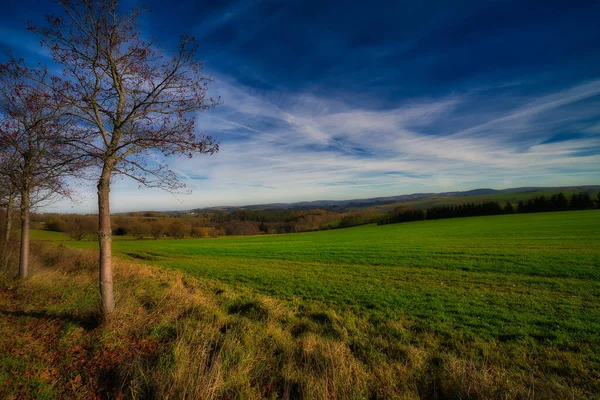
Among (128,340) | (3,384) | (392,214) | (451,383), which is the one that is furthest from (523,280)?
(392,214)

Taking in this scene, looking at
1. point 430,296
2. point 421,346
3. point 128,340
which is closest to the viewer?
point 128,340

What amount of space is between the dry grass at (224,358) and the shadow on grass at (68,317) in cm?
3

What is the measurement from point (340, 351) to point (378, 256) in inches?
697

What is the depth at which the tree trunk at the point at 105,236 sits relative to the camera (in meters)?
5.30

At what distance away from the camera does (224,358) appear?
452cm

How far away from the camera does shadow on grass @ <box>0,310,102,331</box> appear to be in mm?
5504

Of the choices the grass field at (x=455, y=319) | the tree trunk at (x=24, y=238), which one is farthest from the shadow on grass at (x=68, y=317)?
the tree trunk at (x=24, y=238)

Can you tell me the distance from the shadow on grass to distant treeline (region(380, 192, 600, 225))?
79961 millimetres

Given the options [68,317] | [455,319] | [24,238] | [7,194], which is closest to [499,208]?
[455,319]

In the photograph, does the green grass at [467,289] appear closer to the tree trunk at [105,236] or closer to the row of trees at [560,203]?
the tree trunk at [105,236]

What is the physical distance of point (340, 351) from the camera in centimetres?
484

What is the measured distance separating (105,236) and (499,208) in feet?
292

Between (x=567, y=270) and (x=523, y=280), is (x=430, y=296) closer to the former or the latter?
(x=523, y=280)

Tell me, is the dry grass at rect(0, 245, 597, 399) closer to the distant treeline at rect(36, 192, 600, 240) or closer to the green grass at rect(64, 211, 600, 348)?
the green grass at rect(64, 211, 600, 348)
